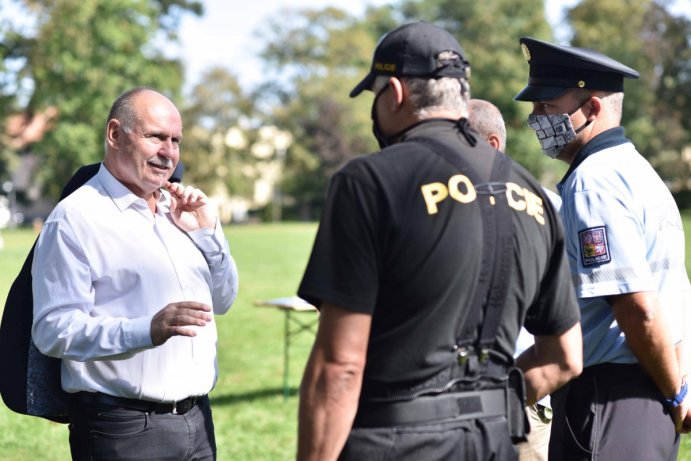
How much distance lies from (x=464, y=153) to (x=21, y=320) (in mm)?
2020

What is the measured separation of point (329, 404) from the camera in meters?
2.53

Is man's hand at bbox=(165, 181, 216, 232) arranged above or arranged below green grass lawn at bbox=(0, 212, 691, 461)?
above

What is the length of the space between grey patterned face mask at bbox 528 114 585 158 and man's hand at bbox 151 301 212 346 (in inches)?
65.0

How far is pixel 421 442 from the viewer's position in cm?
260

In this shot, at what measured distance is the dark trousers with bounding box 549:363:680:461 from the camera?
3.60 meters

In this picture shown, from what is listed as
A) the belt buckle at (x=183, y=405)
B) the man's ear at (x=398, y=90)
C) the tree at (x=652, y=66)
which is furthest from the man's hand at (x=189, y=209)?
the tree at (x=652, y=66)

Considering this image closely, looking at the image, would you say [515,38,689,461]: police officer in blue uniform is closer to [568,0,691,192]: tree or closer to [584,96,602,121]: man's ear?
[584,96,602,121]: man's ear

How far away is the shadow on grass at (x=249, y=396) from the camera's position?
10.3 metres

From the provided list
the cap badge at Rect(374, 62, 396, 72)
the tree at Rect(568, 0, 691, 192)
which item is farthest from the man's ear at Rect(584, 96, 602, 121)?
the tree at Rect(568, 0, 691, 192)

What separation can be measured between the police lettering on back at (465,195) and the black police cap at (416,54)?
333 mm

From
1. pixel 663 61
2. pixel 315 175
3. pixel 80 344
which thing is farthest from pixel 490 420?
pixel 315 175

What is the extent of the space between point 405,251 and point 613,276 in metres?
1.21

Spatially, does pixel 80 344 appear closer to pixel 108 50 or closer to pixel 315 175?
pixel 108 50

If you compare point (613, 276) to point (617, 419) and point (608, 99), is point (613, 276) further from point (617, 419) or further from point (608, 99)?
point (608, 99)
